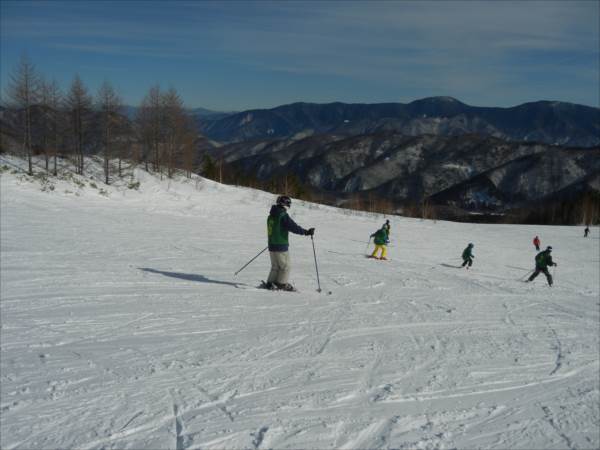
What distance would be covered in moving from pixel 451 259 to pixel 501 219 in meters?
93.9

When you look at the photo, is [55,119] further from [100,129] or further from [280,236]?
[280,236]

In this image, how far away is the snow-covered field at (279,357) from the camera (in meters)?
4.00

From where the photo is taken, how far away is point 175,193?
34.7 metres

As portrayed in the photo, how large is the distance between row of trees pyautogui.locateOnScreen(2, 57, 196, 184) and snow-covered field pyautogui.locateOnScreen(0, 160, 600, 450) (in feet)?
67.5

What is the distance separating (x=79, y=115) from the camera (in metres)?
33.7

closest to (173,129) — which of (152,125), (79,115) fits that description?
(152,125)

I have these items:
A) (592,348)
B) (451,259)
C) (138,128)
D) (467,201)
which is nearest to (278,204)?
(592,348)

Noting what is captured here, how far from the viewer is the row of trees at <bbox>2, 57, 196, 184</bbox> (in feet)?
98.5

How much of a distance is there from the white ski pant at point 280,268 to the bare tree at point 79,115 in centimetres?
2928

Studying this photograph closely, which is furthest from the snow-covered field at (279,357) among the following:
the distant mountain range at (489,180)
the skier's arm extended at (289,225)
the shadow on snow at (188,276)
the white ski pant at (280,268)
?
the distant mountain range at (489,180)

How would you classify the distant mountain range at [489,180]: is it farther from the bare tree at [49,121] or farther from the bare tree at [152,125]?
the bare tree at [49,121]

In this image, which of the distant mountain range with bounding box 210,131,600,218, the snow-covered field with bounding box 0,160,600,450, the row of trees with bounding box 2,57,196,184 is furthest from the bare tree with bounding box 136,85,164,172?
the distant mountain range with bounding box 210,131,600,218

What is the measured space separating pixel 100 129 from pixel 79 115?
186cm

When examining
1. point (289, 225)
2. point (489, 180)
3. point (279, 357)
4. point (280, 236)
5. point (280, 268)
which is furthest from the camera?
point (489, 180)
